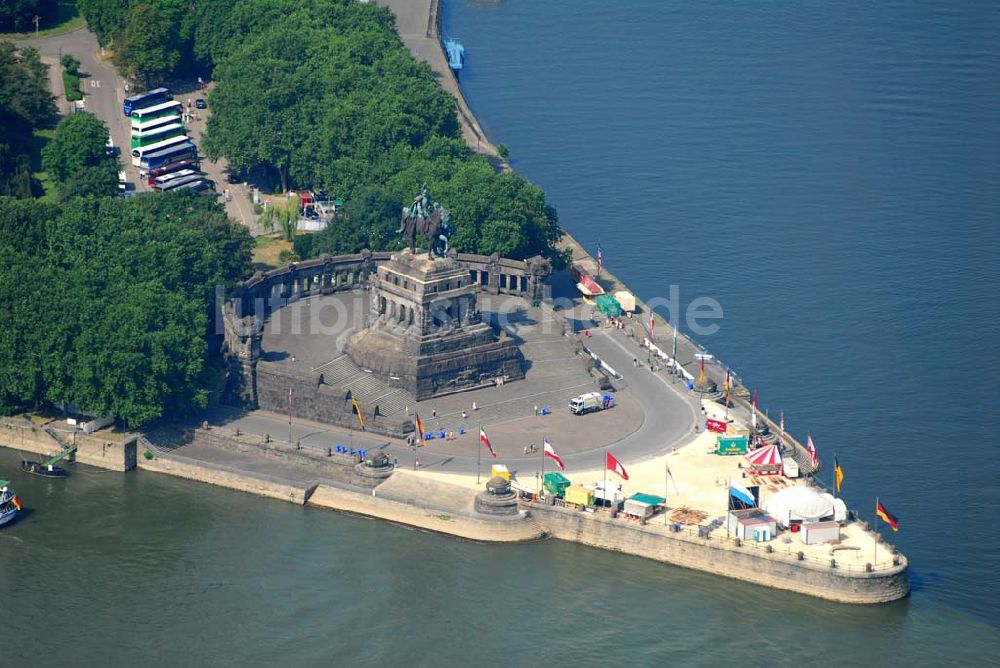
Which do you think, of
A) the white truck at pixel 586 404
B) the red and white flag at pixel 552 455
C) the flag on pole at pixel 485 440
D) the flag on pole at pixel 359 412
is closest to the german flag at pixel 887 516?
the red and white flag at pixel 552 455

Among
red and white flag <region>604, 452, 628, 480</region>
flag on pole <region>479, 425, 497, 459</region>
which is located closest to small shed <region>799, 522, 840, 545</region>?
red and white flag <region>604, 452, 628, 480</region>

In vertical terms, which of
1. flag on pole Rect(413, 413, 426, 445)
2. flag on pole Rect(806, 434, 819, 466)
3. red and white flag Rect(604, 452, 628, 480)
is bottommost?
red and white flag Rect(604, 452, 628, 480)

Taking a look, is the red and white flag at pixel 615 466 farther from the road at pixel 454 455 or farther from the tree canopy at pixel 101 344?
the tree canopy at pixel 101 344

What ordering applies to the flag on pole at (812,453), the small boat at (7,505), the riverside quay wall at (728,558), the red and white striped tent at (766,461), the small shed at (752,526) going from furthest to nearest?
the flag on pole at (812,453) → the red and white striped tent at (766,461) → the small boat at (7,505) → the small shed at (752,526) → the riverside quay wall at (728,558)

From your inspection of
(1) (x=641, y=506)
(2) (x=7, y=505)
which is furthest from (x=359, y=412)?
(2) (x=7, y=505)

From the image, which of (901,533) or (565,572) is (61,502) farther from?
(901,533)

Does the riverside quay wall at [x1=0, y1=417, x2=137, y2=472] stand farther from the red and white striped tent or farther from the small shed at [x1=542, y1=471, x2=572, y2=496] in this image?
the red and white striped tent
